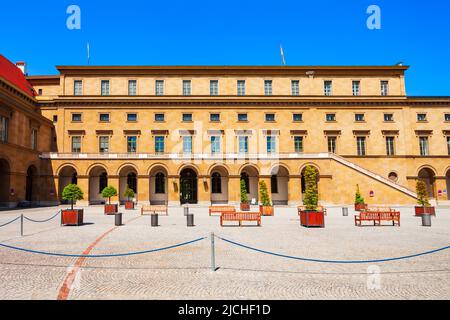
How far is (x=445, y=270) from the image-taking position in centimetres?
727

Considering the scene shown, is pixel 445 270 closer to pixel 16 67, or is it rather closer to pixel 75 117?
pixel 75 117

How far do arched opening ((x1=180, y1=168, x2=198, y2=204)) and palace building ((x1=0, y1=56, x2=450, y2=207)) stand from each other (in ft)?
0.43

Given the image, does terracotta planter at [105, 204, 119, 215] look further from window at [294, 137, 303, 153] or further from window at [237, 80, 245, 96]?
window at [294, 137, 303, 153]

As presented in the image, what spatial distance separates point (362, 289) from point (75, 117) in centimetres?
3825

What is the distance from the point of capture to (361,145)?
37.5 metres

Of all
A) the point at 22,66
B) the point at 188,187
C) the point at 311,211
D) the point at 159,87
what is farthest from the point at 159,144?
the point at 22,66

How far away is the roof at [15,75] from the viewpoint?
114 feet

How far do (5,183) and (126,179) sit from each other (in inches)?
485

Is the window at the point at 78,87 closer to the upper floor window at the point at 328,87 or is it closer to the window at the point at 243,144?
the window at the point at 243,144

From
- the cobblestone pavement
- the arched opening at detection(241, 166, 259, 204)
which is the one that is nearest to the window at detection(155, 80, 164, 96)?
the arched opening at detection(241, 166, 259, 204)

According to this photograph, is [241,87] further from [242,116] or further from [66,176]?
[66,176]

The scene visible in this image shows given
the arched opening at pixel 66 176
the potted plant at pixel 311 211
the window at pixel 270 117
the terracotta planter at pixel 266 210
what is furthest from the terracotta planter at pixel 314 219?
the arched opening at pixel 66 176
